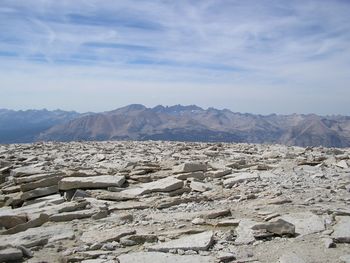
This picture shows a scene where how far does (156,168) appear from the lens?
63.5 ft

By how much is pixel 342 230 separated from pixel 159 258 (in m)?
4.50

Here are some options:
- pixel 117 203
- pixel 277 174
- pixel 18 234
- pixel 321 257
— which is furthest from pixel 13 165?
pixel 321 257

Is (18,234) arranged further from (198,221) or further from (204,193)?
(204,193)

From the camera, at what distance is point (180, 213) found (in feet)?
40.3

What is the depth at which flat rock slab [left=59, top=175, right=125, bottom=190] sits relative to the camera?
625 inches

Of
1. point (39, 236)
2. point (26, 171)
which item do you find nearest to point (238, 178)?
point (39, 236)

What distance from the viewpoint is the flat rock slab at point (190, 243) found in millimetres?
9086

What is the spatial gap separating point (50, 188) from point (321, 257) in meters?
11.2

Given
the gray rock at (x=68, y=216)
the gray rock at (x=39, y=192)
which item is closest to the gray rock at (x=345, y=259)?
the gray rock at (x=68, y=216)

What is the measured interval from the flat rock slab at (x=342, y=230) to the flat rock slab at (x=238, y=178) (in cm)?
559

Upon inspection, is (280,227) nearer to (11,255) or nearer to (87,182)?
(11,255)

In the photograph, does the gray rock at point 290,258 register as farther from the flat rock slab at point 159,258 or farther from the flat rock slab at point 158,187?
the flat rock slab at point 158,187

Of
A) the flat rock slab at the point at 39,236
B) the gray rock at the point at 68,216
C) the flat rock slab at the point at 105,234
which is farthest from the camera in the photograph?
the gray rock at the point at 68,216

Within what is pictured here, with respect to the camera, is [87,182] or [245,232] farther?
[87,182]
